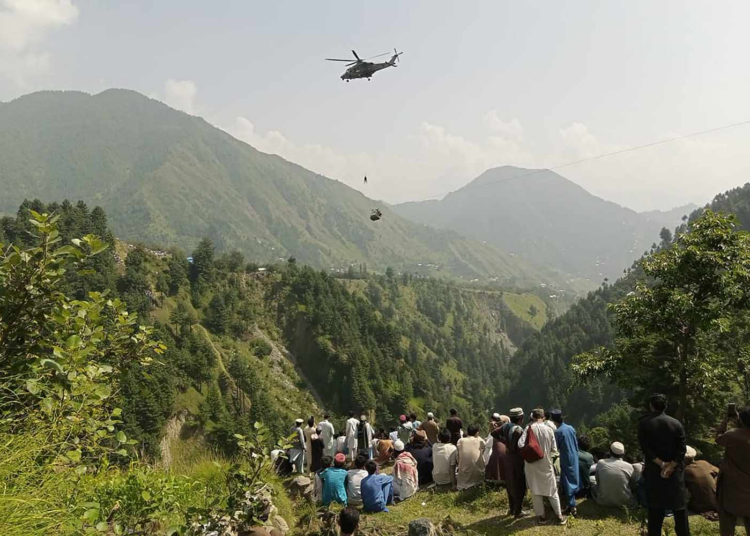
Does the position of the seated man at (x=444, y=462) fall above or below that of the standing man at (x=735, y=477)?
below

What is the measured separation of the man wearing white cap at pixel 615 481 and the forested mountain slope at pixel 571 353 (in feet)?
345

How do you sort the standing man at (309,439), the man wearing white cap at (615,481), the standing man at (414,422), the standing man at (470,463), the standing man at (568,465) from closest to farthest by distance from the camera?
the man wearing white cap at (615,481) < the standing man at (568,465) < the standing man at (470,463) < the standing man at (309,439) < the standing man at (414,422)

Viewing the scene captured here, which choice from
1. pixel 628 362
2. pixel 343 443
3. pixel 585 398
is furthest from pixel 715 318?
pixel 585 398

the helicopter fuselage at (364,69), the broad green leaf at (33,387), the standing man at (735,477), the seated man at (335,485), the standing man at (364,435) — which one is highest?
the helicopter fuselage at (364,69)

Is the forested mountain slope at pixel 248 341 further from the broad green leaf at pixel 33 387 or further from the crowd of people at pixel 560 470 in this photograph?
the broad green leaf at pixel 33 387

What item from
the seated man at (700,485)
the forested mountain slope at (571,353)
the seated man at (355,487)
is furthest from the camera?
the forested mountain slope at (571,353)

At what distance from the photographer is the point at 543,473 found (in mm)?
8430

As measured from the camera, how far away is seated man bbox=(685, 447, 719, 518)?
815 centimetres

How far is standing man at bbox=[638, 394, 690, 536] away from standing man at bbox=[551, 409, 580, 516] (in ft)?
7.23

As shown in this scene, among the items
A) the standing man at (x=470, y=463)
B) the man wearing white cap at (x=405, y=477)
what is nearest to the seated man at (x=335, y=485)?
the man wearing white cap at (x=405, y=477)

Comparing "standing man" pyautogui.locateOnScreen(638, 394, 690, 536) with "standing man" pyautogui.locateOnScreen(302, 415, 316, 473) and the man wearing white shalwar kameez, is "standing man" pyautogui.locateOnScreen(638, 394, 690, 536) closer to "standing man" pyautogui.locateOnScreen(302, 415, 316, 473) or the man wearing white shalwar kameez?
the man wearing white shalwar kameez

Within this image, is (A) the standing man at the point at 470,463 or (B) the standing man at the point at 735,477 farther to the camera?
(A) the standing man at the point at 470,463

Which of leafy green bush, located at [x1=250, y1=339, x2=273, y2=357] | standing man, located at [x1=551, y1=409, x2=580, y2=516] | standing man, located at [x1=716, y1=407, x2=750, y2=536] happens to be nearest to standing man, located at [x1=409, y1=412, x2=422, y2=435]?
standing man, located at [x1=551, y1=409, x2=580, y2=516]

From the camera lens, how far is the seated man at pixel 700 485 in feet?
26.7
